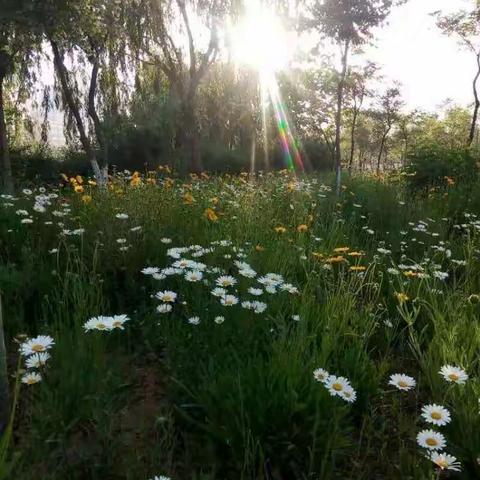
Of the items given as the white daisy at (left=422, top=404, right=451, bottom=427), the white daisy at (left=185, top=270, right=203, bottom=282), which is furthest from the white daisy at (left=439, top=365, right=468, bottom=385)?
the white daisy at (left=185, top=270, right=203, bottom=282)

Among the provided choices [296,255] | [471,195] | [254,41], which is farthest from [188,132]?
[296,255]

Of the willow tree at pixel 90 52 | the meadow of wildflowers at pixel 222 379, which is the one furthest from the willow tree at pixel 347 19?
the meadow of wildflowers at pixel 222 379

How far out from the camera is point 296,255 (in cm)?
341

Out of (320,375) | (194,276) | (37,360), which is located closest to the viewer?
(37,360)

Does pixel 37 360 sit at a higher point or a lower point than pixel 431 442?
higher

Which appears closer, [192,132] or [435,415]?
[435,415]

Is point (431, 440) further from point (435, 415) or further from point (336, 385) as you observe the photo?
point (336, 385)

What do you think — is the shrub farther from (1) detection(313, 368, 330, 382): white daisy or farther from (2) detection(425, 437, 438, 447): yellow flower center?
(2) detection(425, 437, 438, 447): yellow flower center

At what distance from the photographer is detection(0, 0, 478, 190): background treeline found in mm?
9039

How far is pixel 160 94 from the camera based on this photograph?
725 inches

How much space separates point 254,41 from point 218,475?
15.2 meters

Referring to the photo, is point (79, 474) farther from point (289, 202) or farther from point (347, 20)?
point (347, 20)

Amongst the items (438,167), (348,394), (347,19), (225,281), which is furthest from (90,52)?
(348,394)

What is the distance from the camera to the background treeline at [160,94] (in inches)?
356
